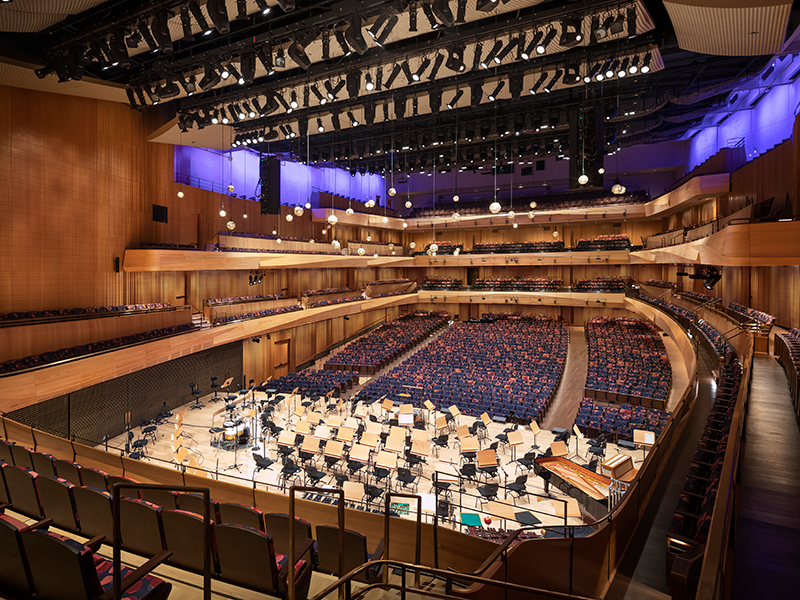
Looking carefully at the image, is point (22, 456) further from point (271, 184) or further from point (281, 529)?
point (271, 184)

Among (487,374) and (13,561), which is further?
(487,374)

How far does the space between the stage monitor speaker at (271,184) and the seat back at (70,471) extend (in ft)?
31.6

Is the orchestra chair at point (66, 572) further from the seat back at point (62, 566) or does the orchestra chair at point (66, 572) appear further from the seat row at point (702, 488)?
the seat row at point (702, 488)

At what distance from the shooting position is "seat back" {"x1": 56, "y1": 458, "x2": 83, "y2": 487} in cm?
392

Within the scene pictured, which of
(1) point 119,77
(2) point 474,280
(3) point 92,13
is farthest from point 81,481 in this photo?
(2) point 474,280

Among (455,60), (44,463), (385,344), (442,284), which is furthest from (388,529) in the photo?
(442,284)

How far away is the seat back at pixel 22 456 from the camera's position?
427 centimetres

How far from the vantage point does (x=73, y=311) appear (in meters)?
9.95

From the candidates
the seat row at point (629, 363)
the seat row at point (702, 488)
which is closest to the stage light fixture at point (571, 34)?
the seat row at point (702, 488)

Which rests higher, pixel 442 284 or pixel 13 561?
pixel 442 284

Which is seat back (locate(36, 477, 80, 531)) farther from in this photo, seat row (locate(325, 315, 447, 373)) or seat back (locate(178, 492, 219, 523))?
seat row (locate(325, 315, 447, 373))

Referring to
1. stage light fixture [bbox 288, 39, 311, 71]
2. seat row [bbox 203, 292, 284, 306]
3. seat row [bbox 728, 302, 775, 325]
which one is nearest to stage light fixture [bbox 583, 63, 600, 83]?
stage light fixture [bbox 288, 39, 311, 71]

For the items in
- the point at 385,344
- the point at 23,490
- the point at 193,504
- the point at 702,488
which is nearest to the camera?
Result: the point at 23,490

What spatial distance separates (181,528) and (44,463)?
2397 millimetres
